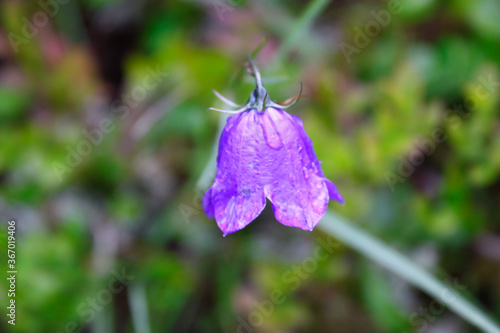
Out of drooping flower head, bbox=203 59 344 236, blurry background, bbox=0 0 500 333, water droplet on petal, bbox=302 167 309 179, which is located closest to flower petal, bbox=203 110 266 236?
drooping flower head, bbox=203 59 344 236

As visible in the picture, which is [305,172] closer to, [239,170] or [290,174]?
[290,174]

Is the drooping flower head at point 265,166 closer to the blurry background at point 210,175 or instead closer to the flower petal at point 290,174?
the flower petal at point 290,174

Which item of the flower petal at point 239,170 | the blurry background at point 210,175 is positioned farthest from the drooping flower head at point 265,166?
the blurry background at point 210,175

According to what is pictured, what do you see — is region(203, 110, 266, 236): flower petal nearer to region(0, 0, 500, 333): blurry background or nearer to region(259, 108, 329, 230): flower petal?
region(259, 108, 329, 230): flower petal

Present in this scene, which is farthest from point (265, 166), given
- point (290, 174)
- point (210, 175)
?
point (210, 175)

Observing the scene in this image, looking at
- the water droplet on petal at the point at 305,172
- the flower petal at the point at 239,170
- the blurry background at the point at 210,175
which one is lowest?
the blurry background at the point at 210,175

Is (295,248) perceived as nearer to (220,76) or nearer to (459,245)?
(459,245)
